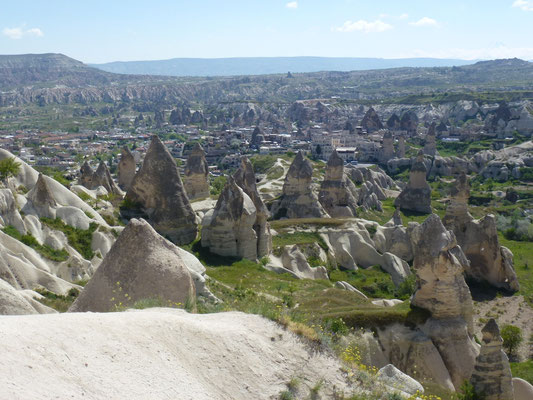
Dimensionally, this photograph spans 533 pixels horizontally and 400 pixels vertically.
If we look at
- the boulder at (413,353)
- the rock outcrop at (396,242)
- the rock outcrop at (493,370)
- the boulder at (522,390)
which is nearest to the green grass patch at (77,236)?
the boulder at (413,353)

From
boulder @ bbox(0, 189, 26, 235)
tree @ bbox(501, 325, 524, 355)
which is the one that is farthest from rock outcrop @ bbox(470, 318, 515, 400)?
boulder @ bbox(0, 189, 26, 235)

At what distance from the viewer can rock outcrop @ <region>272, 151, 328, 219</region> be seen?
145ft

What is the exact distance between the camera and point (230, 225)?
28094 millimetres

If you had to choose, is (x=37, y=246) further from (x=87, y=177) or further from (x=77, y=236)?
(x=87, y=177)

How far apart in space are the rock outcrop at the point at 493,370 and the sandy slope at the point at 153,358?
7.34 m

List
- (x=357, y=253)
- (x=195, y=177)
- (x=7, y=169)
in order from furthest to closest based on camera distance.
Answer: (x=195, y=177) < (x=357, y=253) < (x=7, y=169)

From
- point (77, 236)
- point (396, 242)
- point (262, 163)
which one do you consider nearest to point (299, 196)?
point (396, 242)

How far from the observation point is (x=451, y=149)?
104 metres

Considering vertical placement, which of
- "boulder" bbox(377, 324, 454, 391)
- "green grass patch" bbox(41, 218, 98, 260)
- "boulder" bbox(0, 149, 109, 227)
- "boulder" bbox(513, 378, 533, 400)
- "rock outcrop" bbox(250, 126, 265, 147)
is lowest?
"rock outcrop" bbox(250, 126, 265, 147)

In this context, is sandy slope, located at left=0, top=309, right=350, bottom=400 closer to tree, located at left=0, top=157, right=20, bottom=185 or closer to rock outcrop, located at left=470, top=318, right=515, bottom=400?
rock outcrop, located at left=470, top=318, right=515, bottom=400

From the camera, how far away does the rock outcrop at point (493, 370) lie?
1528cm

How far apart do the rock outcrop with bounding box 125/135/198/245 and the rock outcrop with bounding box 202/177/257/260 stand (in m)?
1.55

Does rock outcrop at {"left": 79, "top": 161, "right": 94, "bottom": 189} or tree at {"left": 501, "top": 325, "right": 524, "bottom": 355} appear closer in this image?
tree at {"left": 501, "top": 325, "right": 524, "bottom": 355}

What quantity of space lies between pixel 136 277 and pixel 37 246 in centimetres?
989
